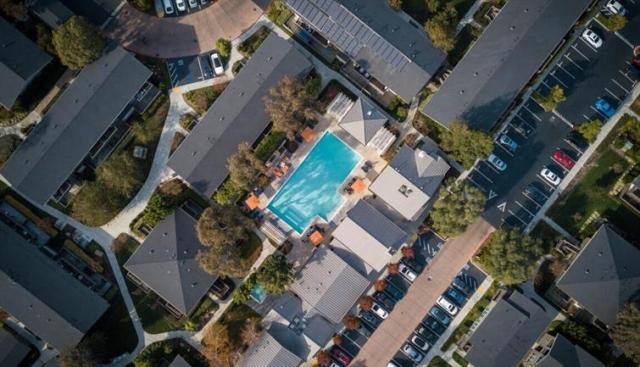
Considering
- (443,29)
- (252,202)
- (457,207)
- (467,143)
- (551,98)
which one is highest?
(551,98)

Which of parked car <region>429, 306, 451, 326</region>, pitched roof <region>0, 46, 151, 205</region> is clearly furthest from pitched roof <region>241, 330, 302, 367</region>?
pitched roof <region>0, 46, 151, 205</region>

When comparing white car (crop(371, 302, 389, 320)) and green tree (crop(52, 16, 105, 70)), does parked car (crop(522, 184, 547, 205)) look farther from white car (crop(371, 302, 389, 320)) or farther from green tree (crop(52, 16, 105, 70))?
green tree (crop(52, 16, 105, 70))

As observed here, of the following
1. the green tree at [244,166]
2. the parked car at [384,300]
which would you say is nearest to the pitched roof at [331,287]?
the parked car at [384,300]

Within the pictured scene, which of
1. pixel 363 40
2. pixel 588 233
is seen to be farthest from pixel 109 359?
pixel 588 233

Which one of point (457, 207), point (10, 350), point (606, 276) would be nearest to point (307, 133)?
point (457, 207)

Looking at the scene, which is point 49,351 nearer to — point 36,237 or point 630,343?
point 36,237

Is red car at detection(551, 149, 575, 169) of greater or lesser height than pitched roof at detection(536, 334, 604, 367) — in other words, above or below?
above

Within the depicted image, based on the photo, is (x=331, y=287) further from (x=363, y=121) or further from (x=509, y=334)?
(x=509, y=334)
